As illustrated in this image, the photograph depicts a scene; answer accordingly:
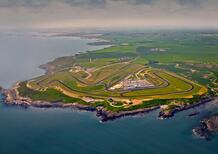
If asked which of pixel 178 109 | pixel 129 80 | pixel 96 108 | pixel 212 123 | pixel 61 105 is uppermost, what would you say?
pixel 129 80

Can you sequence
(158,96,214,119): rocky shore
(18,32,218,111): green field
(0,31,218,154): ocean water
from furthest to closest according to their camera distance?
1. (18,32,218,111): green field
2. (158,96,214,119): rocky shore
3. (0,31,218,154): ocean water

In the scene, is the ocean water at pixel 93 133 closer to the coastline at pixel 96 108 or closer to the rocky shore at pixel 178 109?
the rocky shore at pixel 178 109

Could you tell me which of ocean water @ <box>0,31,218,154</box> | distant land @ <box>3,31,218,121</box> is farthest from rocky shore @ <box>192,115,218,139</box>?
distant land @ <box>3,31,218,121</box>

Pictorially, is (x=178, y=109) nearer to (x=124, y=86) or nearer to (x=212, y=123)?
(x=212, y=123)

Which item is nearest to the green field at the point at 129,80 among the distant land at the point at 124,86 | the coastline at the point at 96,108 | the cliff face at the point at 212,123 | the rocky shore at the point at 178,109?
the distant land at the point at 124,86

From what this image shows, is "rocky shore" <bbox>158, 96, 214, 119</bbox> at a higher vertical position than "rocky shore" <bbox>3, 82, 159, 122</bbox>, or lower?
higher

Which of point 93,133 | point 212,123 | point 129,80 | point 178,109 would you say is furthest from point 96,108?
point 212,123

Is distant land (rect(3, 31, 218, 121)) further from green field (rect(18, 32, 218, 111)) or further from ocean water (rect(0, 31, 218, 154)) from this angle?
ocean water (rect(0, 31, 218, 154))

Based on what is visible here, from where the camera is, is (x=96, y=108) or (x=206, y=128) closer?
(x=206, y=128)
